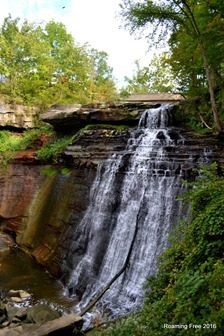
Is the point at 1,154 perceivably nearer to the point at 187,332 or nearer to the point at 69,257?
the point at 69,257

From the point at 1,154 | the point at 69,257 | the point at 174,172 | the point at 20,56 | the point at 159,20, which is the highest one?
the point at 20,56

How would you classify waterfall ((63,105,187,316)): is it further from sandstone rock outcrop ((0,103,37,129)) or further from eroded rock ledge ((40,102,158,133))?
sandstone rock outcrop ((0,103,37,129))

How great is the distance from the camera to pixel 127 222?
889 cm

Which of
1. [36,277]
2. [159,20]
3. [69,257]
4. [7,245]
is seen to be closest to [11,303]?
[36,277]

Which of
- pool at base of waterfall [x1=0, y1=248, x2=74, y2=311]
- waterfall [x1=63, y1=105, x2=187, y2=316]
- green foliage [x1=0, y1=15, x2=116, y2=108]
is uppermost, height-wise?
green foliage [x1=0, y1=15, x2=116, y2=108]

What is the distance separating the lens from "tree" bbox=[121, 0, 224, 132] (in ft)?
30.7

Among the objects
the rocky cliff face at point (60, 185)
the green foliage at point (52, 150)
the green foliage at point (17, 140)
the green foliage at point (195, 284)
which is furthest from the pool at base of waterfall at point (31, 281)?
the green foliage at point (17, 140)

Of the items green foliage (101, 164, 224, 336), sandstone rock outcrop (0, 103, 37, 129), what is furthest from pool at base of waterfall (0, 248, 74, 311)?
sandstone rock outcrop (0, 103, 37, 129)

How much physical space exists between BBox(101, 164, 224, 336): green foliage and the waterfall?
101 inches

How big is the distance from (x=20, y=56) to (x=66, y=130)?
316 inches

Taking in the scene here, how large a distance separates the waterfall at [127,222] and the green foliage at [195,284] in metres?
2.58

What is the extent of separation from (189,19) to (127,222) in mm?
7055

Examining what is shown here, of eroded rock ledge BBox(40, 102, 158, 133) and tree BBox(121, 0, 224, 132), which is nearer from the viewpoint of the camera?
tree BBox(121, 0, 224, 132)

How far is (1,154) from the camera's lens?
1522 cm
